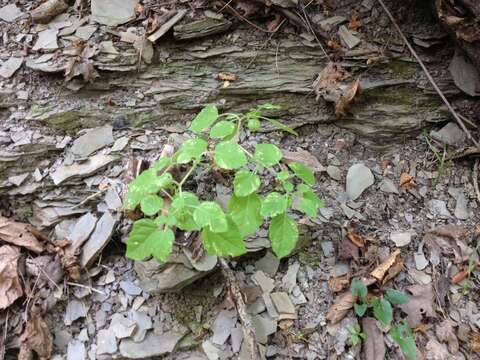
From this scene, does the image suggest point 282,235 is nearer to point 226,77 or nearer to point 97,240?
point 97,240

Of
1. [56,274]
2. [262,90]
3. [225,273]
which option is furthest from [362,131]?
[56,274]

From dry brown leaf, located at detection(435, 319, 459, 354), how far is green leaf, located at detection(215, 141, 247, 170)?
1.45 meters

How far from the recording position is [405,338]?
7.06 feet

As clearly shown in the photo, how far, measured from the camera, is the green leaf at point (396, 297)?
7.22ft

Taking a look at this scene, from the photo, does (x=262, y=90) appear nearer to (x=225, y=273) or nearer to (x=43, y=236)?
(x=225, y=273)

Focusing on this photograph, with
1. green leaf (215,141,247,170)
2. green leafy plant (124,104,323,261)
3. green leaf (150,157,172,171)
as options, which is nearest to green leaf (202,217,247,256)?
green leafy plant (124,104,323,261)

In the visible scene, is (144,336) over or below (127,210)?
below

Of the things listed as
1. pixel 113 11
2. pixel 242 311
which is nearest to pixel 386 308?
pixel 242 311

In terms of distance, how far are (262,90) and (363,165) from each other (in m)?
0.83

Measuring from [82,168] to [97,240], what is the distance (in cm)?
50

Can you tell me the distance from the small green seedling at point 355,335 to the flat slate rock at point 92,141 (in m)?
1.80

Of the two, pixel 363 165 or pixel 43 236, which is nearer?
pixel 43 236

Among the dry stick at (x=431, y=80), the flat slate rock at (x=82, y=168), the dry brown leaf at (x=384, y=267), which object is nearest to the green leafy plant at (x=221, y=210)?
the dry brown leaf at (x=384, y=267)

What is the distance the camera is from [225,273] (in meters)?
2.25
